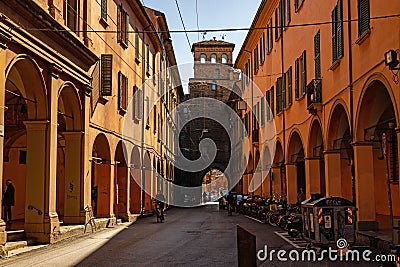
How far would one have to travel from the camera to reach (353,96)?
55.5ft

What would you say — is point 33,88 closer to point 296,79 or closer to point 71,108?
point 71,108

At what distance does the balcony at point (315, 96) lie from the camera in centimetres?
2109

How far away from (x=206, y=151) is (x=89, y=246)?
168ft

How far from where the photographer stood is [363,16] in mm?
15688

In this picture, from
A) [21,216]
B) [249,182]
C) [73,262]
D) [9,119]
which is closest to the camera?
[73,262]

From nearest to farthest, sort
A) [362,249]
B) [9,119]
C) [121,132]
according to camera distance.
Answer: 1. [362,249]
2. [9,119]
3. [121,132]

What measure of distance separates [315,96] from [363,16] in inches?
232

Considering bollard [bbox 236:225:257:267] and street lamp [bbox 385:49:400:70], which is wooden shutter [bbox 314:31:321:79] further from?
bollard [bbox 236:225:257:267]

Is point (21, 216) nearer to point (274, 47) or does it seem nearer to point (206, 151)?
point (274, 47)

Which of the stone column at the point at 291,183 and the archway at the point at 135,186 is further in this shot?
the archway at the point at 135,186

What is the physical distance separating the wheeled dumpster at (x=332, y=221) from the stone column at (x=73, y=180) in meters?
9.52

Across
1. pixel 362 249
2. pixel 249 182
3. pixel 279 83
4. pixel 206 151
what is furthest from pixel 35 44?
pixel 206 151

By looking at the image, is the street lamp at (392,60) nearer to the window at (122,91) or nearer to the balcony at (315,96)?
the balcony at (315,96)

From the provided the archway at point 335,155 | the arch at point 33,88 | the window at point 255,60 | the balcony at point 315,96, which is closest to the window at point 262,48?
the window at point 255,60
